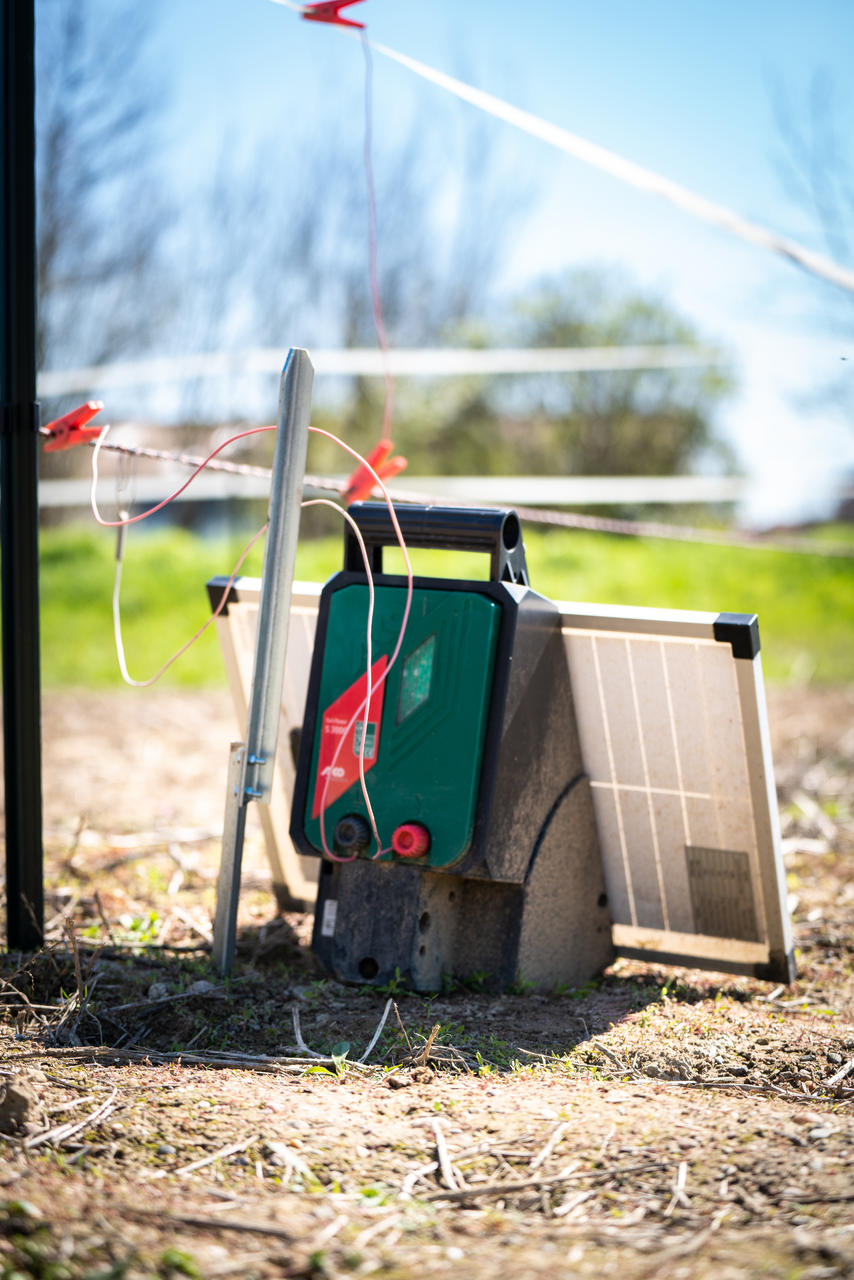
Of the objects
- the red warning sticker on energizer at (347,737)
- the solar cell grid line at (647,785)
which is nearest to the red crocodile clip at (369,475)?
the red warning sticker on energizer at (347,737)

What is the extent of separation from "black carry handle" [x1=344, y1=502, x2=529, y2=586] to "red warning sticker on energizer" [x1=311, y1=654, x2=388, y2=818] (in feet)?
1.00

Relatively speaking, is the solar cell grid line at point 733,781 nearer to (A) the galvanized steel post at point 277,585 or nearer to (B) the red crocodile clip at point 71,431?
(A) the galvanized steel post at point 277,585

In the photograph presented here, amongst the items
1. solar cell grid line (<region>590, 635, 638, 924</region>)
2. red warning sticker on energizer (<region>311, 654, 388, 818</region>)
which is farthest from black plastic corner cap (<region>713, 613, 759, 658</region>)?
red warning sticker on energizer (<region>311, 654, 388, 818</region>)


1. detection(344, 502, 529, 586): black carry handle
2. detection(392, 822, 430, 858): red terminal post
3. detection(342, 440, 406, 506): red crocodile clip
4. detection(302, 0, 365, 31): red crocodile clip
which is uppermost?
detection(302, 0, 365, 31): red crocodile clip

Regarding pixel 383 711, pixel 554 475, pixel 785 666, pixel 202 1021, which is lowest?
pixel 202 1021

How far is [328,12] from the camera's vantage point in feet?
10.6

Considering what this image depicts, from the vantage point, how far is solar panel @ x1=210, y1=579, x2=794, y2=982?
8.96ft

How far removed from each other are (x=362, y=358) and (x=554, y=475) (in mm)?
2720

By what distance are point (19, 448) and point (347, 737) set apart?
1082mm

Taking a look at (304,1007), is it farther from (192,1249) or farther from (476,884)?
(192,1249)

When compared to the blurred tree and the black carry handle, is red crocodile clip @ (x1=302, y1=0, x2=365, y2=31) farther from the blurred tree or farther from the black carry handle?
the blurred tree

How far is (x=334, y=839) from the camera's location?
261cm

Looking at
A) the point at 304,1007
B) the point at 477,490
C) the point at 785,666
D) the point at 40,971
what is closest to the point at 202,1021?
the point at 304,1007

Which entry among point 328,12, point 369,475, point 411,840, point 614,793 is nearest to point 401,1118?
point 411,840
